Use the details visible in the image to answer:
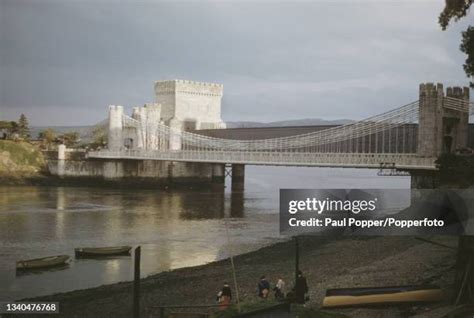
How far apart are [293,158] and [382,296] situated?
29985 mm

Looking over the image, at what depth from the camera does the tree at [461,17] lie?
42.1ft

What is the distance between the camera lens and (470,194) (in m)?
16.6

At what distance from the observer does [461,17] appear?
43.0 feet

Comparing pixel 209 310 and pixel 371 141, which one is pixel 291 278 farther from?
pixel 371 141

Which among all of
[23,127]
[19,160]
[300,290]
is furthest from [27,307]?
[23,127]

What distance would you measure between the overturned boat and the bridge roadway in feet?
67.8

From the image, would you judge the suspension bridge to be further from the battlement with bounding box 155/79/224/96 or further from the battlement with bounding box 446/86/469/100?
the battlement with bounding box 155/79/224/96

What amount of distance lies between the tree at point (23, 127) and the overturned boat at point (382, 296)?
66.0m

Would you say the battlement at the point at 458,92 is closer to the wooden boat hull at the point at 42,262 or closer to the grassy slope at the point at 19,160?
the wooden boat hull at the point at 42,262

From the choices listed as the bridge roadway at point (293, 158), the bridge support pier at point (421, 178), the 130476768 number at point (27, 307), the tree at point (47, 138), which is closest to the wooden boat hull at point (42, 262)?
the 130476768 number at point (27, 307)

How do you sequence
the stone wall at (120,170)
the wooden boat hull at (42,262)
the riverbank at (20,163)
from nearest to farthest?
the wooden boat hull at (42,262), the riverbank at (20,163), the stone wall at (120,170)

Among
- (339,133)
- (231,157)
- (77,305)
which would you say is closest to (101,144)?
(231,157)

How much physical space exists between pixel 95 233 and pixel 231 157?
68.8 ft

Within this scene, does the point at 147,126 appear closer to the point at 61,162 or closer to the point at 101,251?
the point at 61,162
